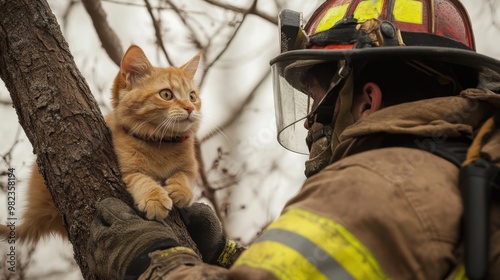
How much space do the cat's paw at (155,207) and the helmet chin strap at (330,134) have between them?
25.9 inches

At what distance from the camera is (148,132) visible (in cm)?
304

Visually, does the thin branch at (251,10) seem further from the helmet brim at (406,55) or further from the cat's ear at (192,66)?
Result: the helmet brim at (406,55)

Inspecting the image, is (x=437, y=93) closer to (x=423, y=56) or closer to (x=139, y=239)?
(x=423, y=56)

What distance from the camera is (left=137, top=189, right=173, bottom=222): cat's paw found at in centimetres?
249

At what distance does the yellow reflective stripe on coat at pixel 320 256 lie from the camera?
1.52 meters

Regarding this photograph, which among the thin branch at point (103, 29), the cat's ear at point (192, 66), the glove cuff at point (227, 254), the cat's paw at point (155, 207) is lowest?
the glove cuff at point (227, 254)

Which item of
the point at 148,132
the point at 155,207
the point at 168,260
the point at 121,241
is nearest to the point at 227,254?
the point at 155,207

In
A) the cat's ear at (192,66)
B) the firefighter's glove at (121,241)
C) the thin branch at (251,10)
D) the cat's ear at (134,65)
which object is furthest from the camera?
the thin branch at (251,10)

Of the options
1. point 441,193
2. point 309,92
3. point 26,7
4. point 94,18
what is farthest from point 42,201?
point 94,18

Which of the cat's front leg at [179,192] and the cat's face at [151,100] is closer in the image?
the cat's front leg at [179,192]

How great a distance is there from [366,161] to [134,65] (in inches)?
68.1

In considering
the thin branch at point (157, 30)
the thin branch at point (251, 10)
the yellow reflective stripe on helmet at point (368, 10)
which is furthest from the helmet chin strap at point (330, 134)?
the thin branch at point (251, 10)

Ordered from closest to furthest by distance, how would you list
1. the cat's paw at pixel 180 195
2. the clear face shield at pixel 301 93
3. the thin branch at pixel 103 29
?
the clear face shield at pixel 301 93
the cat's paw at pixel 180 195
the thin branch at pixel 103 29

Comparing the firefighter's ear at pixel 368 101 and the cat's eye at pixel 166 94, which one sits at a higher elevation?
the cat's eye at pixel 166 94
